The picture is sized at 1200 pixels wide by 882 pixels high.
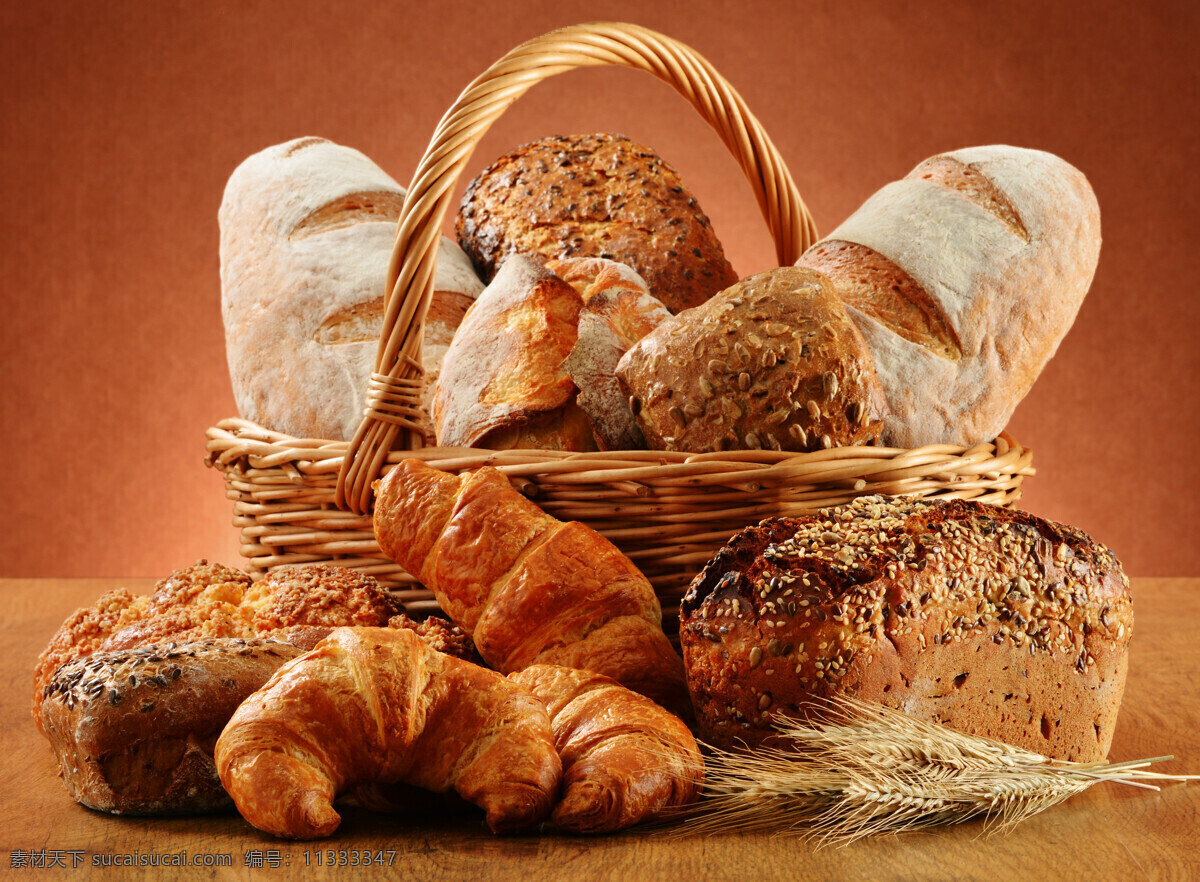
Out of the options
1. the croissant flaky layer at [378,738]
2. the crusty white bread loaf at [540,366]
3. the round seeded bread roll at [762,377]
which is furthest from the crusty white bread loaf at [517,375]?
the croissant flaky layer at [378,738]

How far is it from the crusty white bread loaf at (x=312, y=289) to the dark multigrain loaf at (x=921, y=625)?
86 centimetres

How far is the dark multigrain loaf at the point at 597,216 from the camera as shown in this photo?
1.98 meters

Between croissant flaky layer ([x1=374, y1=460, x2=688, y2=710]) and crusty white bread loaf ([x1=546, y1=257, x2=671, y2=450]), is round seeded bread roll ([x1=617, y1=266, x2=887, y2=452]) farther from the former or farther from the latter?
croissant flaky layer ([x1=374, y1=460, x2=688, y2=710])

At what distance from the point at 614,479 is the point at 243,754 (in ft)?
1.94

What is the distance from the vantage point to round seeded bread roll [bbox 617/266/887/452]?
1.39 m

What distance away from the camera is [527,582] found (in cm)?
126

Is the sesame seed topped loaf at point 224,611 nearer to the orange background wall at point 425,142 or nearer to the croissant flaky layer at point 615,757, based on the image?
the croissant flaky layer at point 615,757

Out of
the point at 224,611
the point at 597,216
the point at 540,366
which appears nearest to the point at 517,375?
the point at 540,366

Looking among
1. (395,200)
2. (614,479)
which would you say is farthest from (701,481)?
(395,200)

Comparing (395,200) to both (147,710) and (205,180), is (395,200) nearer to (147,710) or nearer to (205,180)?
(147,710)

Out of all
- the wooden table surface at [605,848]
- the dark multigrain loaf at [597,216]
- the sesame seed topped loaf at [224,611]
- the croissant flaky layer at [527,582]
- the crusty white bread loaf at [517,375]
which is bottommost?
the wooden table surface at [605,848]

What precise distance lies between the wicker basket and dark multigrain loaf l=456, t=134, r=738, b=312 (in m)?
0.35

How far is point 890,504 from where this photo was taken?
49.0 inches

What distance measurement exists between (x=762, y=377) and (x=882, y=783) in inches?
22.9
